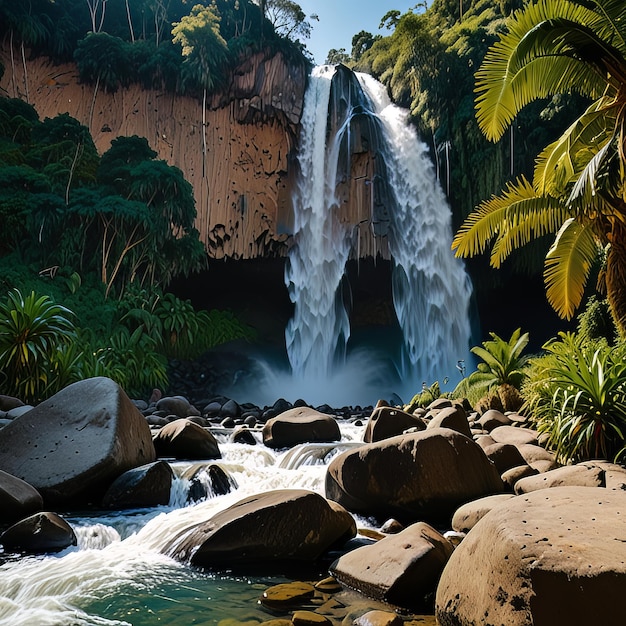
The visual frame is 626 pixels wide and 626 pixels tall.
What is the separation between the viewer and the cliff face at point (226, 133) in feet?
72.5

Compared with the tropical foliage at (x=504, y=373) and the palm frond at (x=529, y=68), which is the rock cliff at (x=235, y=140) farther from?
the palm frond at (x=529, y=68)

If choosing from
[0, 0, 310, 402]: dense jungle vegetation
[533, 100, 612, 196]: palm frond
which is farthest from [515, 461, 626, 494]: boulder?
[0, 0, 310, 402]: dense jungle vegetation

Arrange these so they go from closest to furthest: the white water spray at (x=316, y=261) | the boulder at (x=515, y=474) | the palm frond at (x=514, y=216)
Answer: the boulder at (x=515, y=474)
the palm frond at (x=514, y=216)
the white water spray at (x=316, y=261)

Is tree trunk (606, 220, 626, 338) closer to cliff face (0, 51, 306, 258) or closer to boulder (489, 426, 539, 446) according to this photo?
boulder (489, 426, 539, 446)

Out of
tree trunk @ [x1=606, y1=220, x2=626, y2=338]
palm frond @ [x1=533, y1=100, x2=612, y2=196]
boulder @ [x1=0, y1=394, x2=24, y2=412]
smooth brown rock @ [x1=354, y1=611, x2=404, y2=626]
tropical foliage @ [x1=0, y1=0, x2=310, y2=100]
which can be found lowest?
boulder @ [x1=0, y1=394, x2=24, y2=412]

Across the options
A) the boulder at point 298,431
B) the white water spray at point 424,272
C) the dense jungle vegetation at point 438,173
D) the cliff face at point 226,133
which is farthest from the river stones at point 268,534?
the cliff face at point 226,133

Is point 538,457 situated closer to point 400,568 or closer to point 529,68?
point 400,568

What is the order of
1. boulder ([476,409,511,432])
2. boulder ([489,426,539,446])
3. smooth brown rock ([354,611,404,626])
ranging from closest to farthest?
smooth brown rock ([354,611,404,626]) → boulder ([489,426,539,446]) → boulder ([476,409,511,432])

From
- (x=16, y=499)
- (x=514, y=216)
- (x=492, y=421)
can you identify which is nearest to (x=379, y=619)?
(x=16, y=499)

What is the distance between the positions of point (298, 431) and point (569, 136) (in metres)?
6.37

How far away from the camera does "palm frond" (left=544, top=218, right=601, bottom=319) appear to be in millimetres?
9062

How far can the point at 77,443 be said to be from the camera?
6.23 m

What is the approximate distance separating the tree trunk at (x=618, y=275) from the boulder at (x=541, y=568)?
504cm

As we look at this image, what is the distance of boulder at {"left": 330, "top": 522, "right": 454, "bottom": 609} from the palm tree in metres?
5.24
